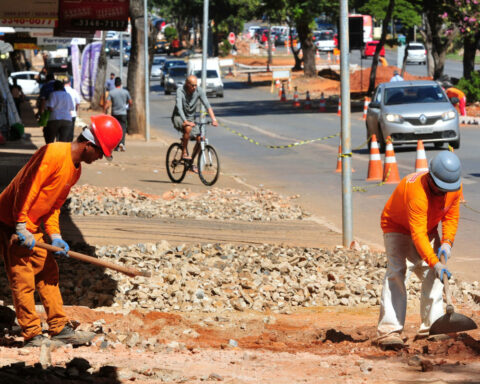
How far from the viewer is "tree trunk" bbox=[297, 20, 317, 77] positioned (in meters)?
59.6

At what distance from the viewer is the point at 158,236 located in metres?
12.5

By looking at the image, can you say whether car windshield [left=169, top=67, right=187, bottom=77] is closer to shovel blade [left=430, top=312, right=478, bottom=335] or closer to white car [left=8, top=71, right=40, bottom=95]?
white car [left=8, top=71, right=40, bottom=95]

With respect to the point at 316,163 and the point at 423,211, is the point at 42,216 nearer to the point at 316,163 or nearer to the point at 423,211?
the point at 423,211

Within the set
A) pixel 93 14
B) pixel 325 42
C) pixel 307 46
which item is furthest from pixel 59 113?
pixel 325 42

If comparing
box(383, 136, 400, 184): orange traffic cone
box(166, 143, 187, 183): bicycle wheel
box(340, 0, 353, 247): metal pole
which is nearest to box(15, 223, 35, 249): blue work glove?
box(340, 0, 353, 247): metal pole

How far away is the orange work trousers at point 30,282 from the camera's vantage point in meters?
7.12

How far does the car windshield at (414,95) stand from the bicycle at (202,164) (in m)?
6.99

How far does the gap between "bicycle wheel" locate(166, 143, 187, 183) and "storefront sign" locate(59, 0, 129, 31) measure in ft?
13.2

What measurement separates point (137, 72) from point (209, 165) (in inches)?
522

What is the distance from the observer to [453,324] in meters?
7.41

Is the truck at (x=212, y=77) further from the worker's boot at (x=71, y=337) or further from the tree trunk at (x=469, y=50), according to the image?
the worker's boot at (x=71, y=337)

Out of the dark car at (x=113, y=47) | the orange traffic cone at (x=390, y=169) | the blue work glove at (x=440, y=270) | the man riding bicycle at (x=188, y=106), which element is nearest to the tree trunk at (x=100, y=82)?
the man riding bicycle at (x=188, y=106)

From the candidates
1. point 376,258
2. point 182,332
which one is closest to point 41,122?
point 376,258

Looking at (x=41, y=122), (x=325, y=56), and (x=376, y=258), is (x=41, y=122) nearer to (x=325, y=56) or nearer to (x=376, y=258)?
(x=376, y=258)
